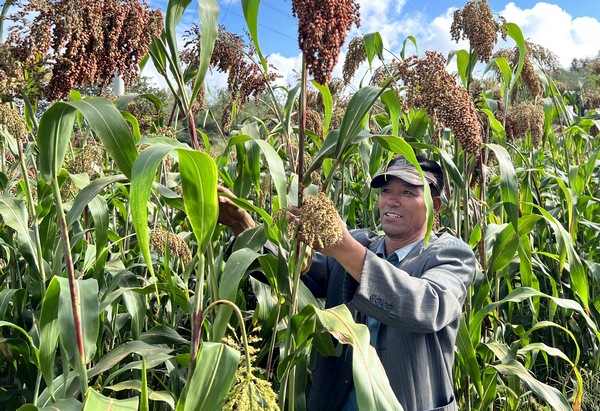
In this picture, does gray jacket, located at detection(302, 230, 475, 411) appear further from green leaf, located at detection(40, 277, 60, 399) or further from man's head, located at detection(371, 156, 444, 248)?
green leaf, located at detection(40, 277, 60, 399)

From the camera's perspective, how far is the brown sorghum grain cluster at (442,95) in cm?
181

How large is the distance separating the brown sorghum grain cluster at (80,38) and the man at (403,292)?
603mm

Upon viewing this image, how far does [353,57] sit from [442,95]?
155cm

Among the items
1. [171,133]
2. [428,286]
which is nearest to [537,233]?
[428,286]

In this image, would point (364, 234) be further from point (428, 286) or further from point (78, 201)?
point (78, 201)

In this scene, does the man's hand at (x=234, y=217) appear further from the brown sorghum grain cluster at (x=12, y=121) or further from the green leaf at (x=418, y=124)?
the green leaf at (x=418, y=124)

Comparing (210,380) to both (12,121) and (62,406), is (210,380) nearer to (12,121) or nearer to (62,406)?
(62,406)

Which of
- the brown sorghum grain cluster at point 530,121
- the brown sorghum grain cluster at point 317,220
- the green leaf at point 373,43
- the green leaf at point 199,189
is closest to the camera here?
the green leaf at point 199,189

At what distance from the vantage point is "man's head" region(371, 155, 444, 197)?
7.27 feet

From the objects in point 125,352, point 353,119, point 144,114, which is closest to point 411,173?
point 353,119

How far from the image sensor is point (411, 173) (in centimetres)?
223

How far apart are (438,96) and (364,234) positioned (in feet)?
3.04

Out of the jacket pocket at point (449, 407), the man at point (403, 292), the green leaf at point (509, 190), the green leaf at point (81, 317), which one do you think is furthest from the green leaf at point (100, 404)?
the green leaf at point (509, 190)

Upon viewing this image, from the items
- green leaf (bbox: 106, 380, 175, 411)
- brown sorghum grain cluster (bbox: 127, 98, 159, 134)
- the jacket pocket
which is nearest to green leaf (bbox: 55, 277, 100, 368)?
green leaf (bbox: 106, 380, 175, 411)
